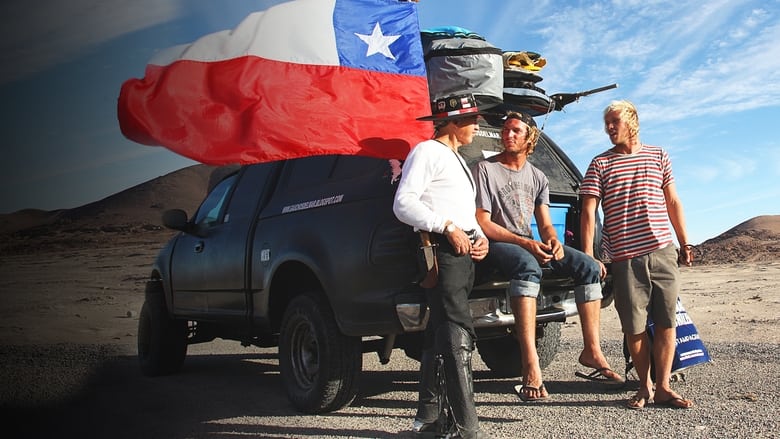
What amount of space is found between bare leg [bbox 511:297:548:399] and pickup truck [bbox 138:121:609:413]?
10 cm

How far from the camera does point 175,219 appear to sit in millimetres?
6555

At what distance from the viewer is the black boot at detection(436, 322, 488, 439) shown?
3627 mm

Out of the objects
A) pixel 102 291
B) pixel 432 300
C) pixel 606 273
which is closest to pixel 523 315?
pixel 432 300

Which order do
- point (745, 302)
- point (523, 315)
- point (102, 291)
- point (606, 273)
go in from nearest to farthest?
point (523, 315), point (606, 273), point (745, 302), point (102, 291)

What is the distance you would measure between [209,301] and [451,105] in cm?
327

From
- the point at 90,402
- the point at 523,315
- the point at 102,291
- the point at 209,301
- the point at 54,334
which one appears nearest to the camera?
the point at 523,315

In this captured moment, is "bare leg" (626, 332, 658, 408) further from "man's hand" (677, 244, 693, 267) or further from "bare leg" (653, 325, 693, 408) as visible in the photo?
"man's hand" (677, 244, 693, 267)

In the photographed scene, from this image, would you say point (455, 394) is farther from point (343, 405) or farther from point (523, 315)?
point (343, 405)

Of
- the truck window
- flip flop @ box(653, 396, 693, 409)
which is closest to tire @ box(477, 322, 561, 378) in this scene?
flip flop @ box(653, 396, 693, 409)

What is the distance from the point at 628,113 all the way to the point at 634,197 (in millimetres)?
523

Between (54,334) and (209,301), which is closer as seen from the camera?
(209,301)

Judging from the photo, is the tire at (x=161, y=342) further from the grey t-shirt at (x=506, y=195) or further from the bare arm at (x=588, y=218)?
the bare arm at (x=588, y=218)

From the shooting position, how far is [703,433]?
3848mm

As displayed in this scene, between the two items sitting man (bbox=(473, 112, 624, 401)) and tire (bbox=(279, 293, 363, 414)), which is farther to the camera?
tire (bbox=(279, 293, 363, 414))
